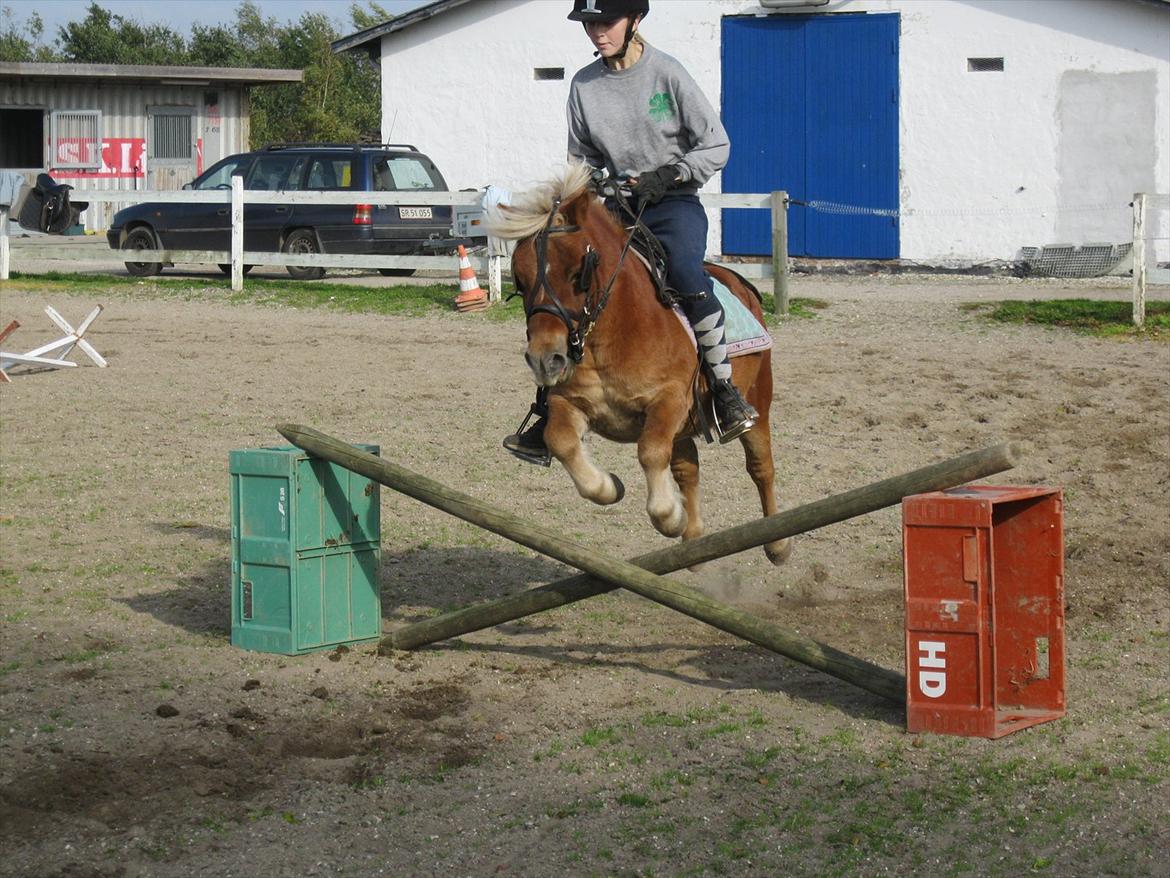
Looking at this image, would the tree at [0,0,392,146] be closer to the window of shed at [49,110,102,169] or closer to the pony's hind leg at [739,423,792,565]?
the window of shed at [49,110,102,169]

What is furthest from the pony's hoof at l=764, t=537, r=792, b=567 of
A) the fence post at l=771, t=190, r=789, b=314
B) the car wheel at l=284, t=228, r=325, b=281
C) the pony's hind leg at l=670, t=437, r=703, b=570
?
the car wheel at l=284, t=228, r=325, b=281

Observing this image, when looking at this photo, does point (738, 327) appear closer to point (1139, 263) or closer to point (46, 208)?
point (1139, 263)

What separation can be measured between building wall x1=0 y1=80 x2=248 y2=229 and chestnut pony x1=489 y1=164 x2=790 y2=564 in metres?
30.7

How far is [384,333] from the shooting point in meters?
17.4

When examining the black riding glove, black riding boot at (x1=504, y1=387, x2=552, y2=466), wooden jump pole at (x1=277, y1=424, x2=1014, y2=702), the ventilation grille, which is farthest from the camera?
the ventilation grille

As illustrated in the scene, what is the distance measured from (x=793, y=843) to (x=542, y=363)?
7.63 ft

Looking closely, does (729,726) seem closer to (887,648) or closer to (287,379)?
(887,648)

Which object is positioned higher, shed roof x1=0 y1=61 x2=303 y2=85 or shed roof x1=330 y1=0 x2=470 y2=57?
shed roof x1=0 y1=61 x2=303 y2=85

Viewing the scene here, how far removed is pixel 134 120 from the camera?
1430 inches

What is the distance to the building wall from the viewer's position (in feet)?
118

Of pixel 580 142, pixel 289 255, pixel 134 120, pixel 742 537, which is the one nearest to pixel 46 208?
pixel 289 255

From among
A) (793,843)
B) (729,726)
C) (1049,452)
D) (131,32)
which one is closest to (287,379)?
(1049,452)

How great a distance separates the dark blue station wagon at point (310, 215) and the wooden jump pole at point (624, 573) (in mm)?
15350

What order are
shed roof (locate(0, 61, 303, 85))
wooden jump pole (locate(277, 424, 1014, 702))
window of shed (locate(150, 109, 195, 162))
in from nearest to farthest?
1. wooden jump pole (locate(277, 424, 1014, 702))
2. shed roof (locate(0, 61, 303, 85))
3. window of shed (locate(150, 109, 195, 162))
